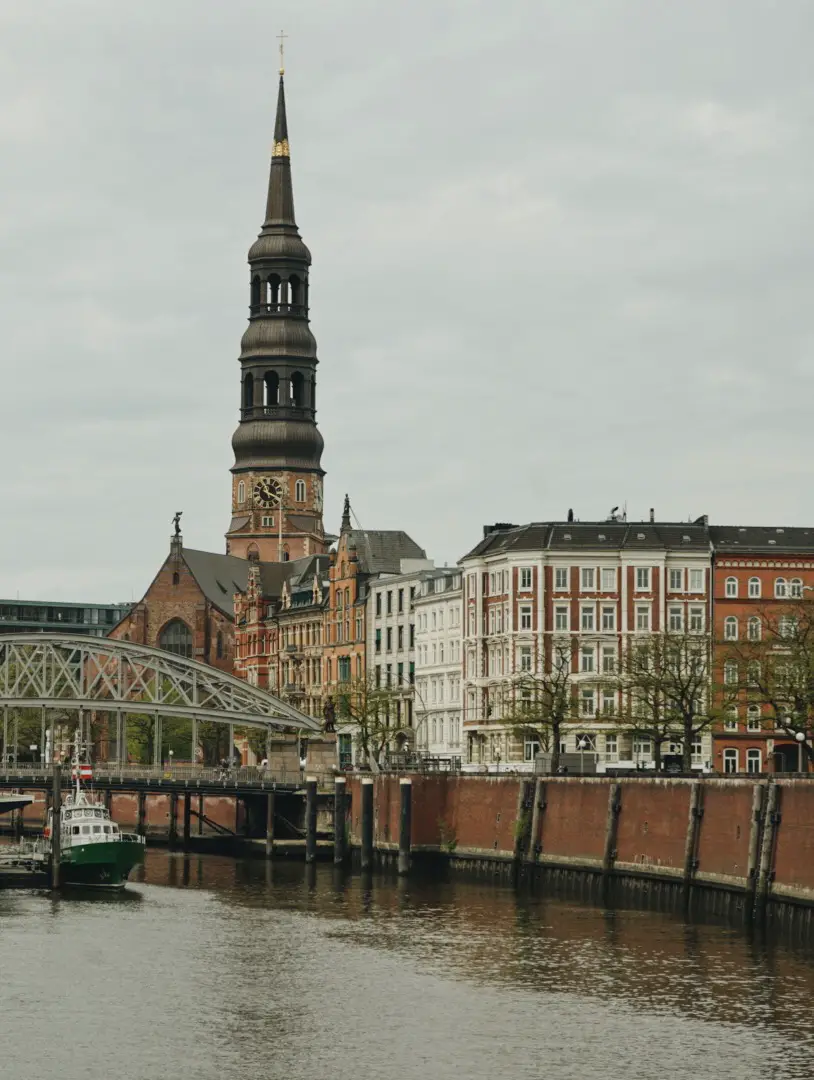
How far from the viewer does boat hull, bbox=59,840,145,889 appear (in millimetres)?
114438

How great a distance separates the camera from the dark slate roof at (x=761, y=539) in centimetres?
14625

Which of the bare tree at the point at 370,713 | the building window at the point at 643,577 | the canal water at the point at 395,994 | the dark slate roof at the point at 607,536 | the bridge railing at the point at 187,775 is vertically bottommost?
the canal water at the point at 395,994

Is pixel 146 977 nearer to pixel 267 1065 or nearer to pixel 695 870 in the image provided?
pixel 267 1065

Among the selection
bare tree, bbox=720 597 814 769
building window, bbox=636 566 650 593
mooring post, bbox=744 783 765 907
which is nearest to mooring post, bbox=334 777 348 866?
bare tree, bbox=720 597 814 769

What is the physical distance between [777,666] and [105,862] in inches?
1468

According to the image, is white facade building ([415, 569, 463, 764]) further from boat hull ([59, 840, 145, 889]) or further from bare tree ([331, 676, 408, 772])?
boat hull ([59, 840, 145, 889])

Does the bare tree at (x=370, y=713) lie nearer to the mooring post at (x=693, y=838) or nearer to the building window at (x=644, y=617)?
the building window at (x=644, y=617)

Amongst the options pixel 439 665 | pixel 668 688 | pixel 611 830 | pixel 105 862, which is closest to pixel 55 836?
pixel 105 862

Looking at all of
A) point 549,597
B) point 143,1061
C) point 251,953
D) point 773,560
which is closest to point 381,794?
point 549,597

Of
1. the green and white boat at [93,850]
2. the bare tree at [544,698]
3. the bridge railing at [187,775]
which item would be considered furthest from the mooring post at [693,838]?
the bridge railing at [187,775]

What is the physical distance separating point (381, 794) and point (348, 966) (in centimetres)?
4795

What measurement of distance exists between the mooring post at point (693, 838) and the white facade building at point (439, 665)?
56256 millimetres

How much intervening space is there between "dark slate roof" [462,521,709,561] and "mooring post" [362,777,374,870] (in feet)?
81.5

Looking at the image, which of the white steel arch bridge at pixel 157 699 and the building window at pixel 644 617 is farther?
the white steel arch bridge at pixel 157 699
